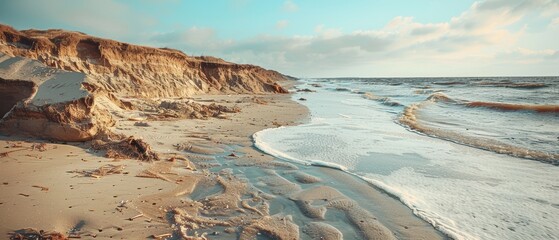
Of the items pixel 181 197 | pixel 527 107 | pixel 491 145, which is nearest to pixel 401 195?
pixel 181 197

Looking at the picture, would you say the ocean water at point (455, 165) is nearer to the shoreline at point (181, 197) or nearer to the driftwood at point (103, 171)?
the shoreline at point (181, 197)

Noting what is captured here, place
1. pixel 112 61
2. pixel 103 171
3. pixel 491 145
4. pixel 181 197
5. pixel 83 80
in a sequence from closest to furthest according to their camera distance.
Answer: pixel 181 197 < pixel 103 171 < pixel 83 80 < pixel 491 145 < pixel 112 61

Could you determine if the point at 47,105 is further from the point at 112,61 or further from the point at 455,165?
the point at 112,61

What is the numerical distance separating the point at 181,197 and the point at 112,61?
1763 cm

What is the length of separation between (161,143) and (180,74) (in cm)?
1928

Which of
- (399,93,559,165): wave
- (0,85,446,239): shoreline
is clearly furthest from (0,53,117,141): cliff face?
(399,93,559,165): wave

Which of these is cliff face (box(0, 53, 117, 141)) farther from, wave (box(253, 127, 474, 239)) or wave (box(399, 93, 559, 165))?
wave (box(399, 93, 559, 165))

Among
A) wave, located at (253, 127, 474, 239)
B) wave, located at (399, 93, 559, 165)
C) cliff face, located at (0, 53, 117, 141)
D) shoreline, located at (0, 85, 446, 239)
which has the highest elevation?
cliff face, located at (0, 53, 117, 141)

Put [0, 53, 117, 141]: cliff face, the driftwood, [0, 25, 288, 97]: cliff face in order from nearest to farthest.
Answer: the driftwood < [0, 53, 117, 141]: cliff face < [0, 25, 288, 97]: cliff face

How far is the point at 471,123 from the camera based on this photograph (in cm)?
1231

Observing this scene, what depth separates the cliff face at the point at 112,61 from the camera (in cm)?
1511

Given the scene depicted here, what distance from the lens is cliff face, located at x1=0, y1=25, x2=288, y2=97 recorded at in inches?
595

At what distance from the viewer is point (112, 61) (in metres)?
18.5

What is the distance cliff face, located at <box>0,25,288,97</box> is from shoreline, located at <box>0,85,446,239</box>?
8.68 metres
